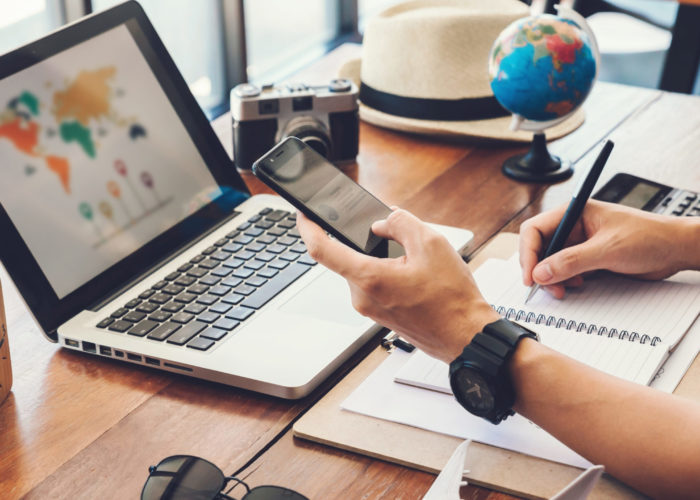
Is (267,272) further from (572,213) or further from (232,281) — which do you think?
(572,213)

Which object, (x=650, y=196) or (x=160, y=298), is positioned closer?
(x=160, y=298)

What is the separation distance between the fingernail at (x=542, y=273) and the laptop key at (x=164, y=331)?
39cm

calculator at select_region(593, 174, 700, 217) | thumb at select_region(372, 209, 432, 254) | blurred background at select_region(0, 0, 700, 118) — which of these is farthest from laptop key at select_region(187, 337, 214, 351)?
blurred background at select_region(0, 0, 700, 118)

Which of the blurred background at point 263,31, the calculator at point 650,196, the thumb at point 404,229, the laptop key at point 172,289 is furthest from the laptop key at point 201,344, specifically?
the blurred background at point 263,31

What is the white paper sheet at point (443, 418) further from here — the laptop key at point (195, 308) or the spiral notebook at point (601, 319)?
the laptop key at point (195, 308)

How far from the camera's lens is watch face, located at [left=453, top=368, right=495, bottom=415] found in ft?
2.32

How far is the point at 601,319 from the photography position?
0.88m

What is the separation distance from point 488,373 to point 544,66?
0.58 m

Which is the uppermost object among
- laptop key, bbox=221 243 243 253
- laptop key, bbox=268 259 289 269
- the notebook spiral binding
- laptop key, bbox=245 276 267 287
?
laptop key, bbox=245 276 267 287

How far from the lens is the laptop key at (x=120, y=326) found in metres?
0.88

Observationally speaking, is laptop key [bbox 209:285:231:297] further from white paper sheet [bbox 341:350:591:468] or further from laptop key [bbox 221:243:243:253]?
white paper sheet [bbox 341:350:591:468]

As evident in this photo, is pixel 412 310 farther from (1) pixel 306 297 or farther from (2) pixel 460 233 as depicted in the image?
(2) pixel 460 233

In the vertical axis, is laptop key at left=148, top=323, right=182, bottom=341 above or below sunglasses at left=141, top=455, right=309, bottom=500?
below

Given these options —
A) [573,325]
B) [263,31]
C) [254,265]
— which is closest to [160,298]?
[254,265]
